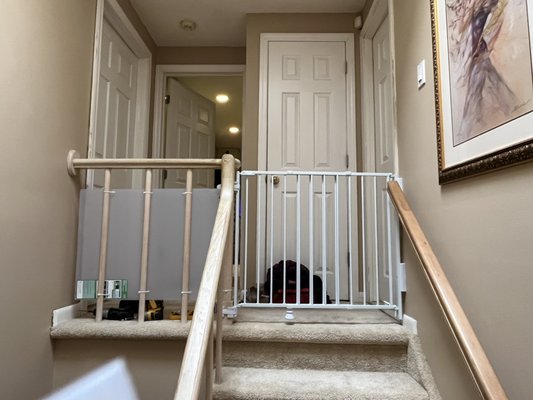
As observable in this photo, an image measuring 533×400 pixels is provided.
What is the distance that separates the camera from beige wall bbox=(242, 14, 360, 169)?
3.08m

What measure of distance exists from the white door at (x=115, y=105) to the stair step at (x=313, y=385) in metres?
1.63

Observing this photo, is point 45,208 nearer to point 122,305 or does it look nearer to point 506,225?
point 122,305

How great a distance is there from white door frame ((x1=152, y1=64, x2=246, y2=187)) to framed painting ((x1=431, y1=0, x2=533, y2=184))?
8.14ft

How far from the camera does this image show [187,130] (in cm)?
387

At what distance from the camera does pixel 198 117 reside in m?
4.05

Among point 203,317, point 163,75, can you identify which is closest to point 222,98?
point 163,75

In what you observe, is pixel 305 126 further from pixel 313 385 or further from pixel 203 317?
pixel 203 317

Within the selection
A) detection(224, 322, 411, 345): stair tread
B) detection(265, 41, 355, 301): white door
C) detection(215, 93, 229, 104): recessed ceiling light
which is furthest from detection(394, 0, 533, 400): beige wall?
detection(215, 93, 229, 104): recessed ceiling light

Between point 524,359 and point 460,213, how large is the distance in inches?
21.6

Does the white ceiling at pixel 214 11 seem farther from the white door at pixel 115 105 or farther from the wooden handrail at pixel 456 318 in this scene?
the wooden handrail at pixel 456 318

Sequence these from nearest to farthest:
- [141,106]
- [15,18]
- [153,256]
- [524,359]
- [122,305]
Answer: [524,359]
[15,18]
[153,256]
[122,305]
[141,106]

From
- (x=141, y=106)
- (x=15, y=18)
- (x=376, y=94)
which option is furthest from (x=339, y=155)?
(x=15, y=18)

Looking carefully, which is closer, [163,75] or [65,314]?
[65,314]

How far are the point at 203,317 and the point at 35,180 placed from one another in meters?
1.26
